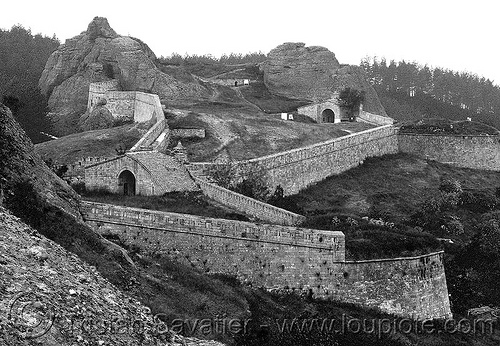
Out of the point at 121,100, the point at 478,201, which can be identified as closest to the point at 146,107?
the point at 121,100

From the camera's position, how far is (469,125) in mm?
53031

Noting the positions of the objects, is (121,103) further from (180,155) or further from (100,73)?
(180,155)

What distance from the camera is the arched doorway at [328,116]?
192ft

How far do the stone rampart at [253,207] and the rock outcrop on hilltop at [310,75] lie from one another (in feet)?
107

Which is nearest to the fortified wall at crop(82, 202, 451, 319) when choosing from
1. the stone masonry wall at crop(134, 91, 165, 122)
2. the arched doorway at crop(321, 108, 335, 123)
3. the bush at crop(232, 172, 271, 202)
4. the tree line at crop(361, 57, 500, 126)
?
the bush at crop(232, 172, 271, 202)

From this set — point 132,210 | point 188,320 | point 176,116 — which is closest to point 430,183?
point 176,116

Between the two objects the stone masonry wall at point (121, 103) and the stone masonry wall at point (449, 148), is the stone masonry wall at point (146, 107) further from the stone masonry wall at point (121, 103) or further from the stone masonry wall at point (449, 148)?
the stone masonry wall at point (449, 148)

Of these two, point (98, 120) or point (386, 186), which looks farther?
point (98, 120)

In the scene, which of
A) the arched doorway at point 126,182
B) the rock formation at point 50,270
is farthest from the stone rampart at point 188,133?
the rock formation at point 50,270

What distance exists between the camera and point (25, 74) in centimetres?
6806

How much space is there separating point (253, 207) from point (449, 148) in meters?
26.6

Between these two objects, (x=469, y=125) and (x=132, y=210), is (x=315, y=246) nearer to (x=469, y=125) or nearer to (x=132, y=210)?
(x=132, y=210)

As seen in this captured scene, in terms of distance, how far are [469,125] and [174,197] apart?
103 ft

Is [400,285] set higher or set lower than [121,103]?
lower
